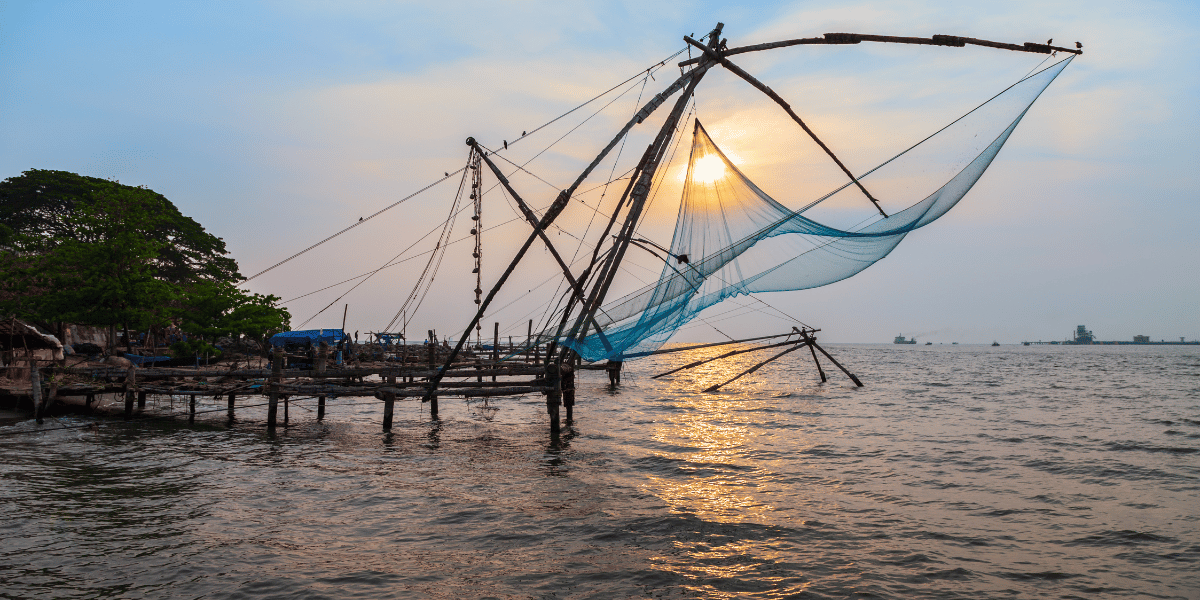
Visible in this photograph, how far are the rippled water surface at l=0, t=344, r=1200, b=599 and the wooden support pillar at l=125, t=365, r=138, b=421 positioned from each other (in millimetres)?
1114

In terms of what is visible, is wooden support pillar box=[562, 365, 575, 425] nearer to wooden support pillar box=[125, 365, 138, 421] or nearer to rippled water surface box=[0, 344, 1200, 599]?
rippled water surface box=[0, 344, 1200, 599]

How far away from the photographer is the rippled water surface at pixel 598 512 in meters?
7.20

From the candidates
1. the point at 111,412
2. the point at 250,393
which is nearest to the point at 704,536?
the point at 250,393

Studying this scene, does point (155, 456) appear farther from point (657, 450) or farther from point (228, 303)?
point (228, 303)

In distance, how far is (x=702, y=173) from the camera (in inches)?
525

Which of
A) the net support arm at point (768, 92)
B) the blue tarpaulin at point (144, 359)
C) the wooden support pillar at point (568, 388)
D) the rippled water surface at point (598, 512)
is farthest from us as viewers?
the blue tarpaulin at point (144, 359)

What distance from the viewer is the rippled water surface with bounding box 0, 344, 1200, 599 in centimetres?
720

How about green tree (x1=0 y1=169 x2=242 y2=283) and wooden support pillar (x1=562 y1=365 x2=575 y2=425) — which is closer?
wooden support pillar (x1=562 y1=365 x2=575 y2=425)

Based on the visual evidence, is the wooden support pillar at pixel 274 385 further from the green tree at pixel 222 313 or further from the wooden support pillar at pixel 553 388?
the green tree at pixel 222 313

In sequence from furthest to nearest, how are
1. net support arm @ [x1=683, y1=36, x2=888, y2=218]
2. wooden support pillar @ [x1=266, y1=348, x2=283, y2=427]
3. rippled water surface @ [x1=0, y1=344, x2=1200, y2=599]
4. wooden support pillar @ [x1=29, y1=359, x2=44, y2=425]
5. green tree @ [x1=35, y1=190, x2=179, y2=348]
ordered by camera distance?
green tree @ [x1=35, y1=190, x2=179, y2=348] < wooden support pillar @ [x1=266, y1=348, x2=283, y2=427] < wooden support pillar @ [x1=29, y1=359, x2=44, y2=425] < net support arm @ [x1=683, y1=36, x2=888, y2=218] < rippled water surface @ [x1=0, y1=344, x2=1200, y2=599]

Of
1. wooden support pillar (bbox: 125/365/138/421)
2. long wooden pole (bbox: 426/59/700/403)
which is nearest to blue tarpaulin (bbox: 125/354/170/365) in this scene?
wooden support pillar (bbox: 125/365/138/421)

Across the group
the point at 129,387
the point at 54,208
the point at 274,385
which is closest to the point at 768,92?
the point at 274,385

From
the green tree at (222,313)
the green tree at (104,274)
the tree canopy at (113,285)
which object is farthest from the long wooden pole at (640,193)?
the green tree at (222,313)

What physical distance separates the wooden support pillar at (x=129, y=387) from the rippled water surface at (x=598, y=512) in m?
1.11
